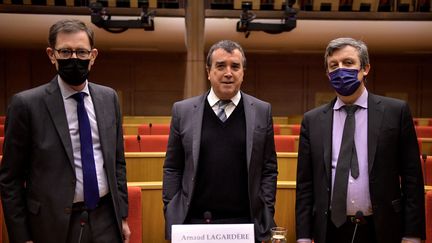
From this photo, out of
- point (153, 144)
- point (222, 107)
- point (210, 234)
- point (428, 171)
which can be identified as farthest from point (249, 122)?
point (153, 144)

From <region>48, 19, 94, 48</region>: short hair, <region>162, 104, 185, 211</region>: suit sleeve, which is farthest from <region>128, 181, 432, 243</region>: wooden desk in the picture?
<region>48, 19, 94, 48</region>: short hair

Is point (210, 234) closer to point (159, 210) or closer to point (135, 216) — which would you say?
point (135, 216)

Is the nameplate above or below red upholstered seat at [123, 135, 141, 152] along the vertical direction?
above

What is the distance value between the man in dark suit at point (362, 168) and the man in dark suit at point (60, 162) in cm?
42

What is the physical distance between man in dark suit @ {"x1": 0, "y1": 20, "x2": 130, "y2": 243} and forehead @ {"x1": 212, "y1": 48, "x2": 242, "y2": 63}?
0.24m

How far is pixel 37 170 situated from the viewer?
2.56 feet

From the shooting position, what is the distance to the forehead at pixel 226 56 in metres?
0.86

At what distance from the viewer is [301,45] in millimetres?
4051

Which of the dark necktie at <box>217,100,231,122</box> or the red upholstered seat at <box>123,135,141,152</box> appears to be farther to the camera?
the red upholstered seat at <box>123,135,141,152</box>

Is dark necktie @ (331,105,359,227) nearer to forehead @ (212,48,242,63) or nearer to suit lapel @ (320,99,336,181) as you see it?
suit lapel @ (320,99,336,181)

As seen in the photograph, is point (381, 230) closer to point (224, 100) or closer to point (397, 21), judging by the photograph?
A: point (224, 100)

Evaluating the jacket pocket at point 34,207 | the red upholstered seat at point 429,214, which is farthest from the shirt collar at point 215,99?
the red upholstered seat at point 429,214

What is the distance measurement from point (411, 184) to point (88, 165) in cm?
62

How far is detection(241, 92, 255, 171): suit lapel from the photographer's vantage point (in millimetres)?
869
